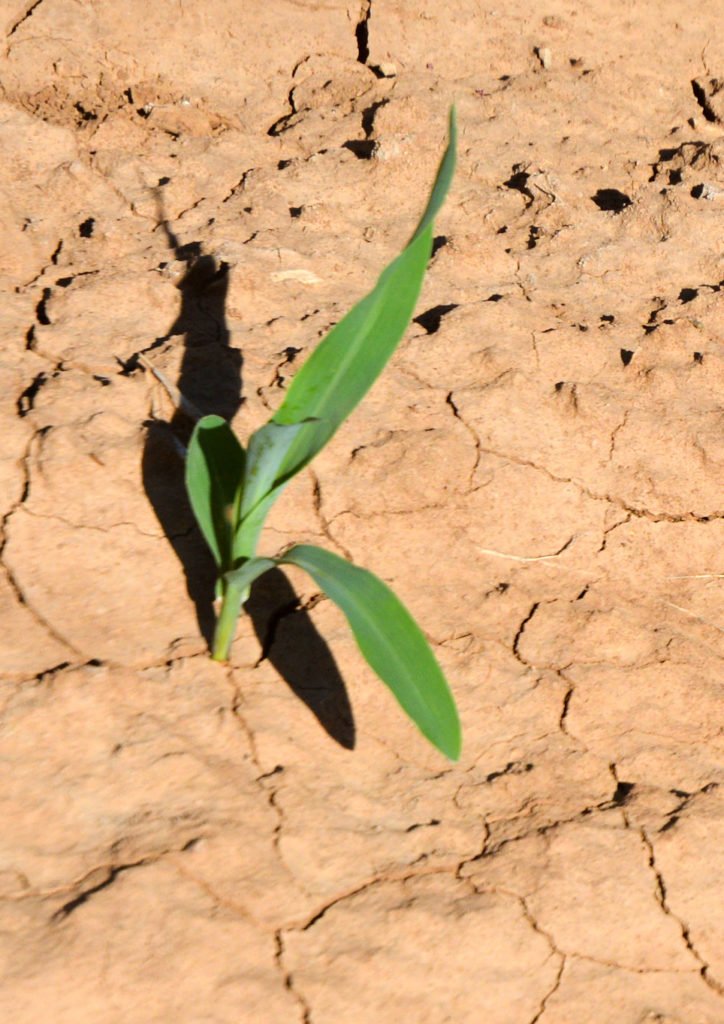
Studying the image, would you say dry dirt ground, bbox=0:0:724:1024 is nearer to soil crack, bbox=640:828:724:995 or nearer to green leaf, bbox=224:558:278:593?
soil crack, bbox=640:828:724:995

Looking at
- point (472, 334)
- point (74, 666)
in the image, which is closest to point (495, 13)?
point (472, 334)

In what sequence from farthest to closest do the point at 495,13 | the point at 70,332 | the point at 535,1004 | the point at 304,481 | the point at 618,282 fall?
the point at 495,13
the point at 618,282
the point at 70,332
the point at 304,481
the point at 535,1004

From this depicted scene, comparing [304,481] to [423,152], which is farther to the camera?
[423,152]

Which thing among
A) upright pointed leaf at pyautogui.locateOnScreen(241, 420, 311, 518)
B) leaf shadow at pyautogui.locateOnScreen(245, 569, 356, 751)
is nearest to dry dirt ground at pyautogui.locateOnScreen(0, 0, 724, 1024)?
leaf shadow at pyautogui.locateOnScreen(245, 569, 356, 751)

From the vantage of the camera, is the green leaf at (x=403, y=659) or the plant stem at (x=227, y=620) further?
the plant stem at (x=227, y=620)

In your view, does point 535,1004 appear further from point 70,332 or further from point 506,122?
point 506,122

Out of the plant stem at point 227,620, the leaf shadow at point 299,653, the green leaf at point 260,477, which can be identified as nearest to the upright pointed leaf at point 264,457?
the green leaf at point 260,477

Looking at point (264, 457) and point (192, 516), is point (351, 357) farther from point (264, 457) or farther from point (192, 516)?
point (192, 516)

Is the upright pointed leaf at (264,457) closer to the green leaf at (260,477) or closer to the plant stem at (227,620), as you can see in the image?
the green leaf at (260,477)
